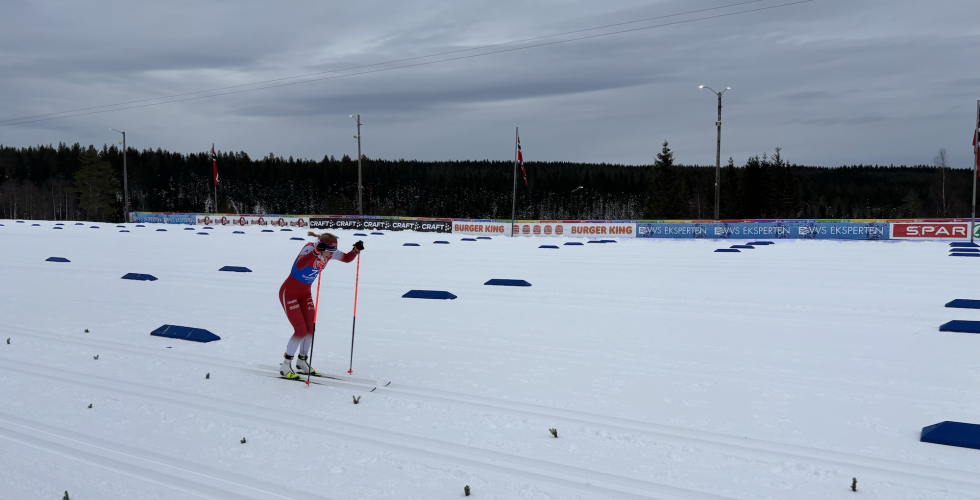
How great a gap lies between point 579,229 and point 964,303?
1102 inches

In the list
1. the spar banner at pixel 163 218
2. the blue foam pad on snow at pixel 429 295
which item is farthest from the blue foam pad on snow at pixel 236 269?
the spar banner at pixel 163 218

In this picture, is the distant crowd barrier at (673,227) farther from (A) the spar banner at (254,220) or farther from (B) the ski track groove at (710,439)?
(B) the ski track groove at (710,439)

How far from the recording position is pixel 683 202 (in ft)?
264

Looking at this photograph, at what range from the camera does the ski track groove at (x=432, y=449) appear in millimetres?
4582

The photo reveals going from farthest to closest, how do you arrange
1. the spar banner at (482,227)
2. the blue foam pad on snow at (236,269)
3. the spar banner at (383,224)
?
the spar banner at (383,224) → the spar banner at (482,227) → the blue foam pad on snow at (236,269)

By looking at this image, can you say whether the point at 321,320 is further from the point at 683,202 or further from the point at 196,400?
the point at 683,202

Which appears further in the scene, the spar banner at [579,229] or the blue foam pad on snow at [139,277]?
the spar banner at [579,229]

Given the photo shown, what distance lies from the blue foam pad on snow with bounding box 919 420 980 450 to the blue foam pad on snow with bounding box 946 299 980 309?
8351mm

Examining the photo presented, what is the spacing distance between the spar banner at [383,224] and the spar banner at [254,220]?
1359mm

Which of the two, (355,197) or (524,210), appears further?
(355,197)

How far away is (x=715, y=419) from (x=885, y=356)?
157 inches

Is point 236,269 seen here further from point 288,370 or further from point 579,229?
point 579,229

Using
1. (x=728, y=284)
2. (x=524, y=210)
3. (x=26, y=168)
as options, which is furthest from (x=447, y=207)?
(x=728, y=284)

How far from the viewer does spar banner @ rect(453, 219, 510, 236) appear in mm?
42516
